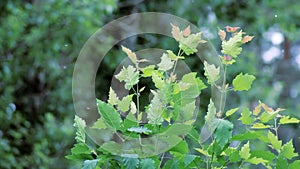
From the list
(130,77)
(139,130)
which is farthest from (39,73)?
(139,130)

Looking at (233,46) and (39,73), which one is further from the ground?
(39,73)

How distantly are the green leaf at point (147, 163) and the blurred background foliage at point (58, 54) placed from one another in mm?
1930

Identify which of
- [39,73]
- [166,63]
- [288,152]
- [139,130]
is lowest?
[288,152]

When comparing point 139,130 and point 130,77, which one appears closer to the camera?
point 139,130

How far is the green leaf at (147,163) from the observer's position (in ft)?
2.53

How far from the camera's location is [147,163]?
2.54ft

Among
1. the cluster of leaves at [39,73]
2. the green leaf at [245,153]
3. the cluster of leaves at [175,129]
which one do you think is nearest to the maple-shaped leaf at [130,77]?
the cluster of leaves at [175,129]

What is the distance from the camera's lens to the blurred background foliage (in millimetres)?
2645

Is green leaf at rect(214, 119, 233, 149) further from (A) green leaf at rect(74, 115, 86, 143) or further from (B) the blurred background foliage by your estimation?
(B) the blurred background foliage

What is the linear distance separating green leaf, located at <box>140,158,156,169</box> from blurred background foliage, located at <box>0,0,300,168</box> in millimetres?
1930

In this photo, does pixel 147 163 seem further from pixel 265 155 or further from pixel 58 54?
pixel 58 54

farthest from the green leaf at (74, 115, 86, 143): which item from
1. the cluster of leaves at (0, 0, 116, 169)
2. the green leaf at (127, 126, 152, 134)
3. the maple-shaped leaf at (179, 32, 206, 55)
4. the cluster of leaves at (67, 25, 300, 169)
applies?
the cluster of leaves at (0, 0, 116, 169)

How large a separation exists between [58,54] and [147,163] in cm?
209

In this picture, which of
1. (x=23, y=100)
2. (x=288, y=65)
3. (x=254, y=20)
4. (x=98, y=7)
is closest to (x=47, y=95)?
(x=23, y=100)
